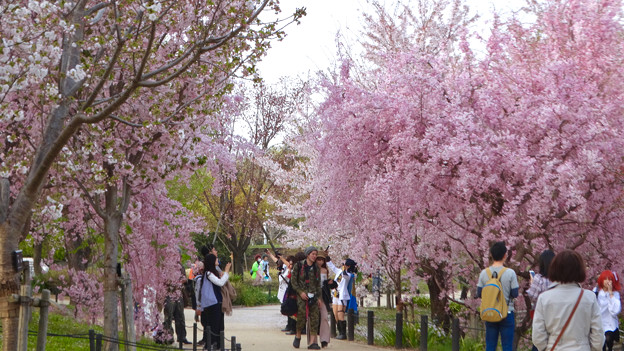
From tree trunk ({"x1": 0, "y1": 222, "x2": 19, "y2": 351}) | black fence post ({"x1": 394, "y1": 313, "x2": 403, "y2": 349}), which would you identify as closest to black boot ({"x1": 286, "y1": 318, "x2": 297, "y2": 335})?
black fence post ({"x1": 394, "y1": 313, "x2": 403, "y2": 349})

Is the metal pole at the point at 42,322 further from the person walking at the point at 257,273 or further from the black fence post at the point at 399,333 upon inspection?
the person walking at the point at 257,273

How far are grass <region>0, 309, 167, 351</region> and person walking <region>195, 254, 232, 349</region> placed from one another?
1.01 m

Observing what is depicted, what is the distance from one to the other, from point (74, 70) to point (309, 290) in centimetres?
783

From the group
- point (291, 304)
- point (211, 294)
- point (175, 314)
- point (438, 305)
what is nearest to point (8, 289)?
point (211, 294)

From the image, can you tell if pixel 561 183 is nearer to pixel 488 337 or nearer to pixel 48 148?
pixel 488 337

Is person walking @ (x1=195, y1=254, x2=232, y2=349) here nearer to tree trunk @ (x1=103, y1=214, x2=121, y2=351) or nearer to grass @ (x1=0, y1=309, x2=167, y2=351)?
grass @ (x1=0, y1=309, x2=167, y2=351)

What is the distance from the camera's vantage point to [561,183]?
11.4 metres

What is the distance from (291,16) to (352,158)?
217 inches

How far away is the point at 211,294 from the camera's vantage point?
13.1 metres

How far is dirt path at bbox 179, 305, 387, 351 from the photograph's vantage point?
1537 cm

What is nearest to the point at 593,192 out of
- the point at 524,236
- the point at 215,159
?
the point at 524,236

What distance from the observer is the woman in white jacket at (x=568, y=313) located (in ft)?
20.0

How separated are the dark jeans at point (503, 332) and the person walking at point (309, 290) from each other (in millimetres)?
5005

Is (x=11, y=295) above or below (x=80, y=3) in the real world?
below
